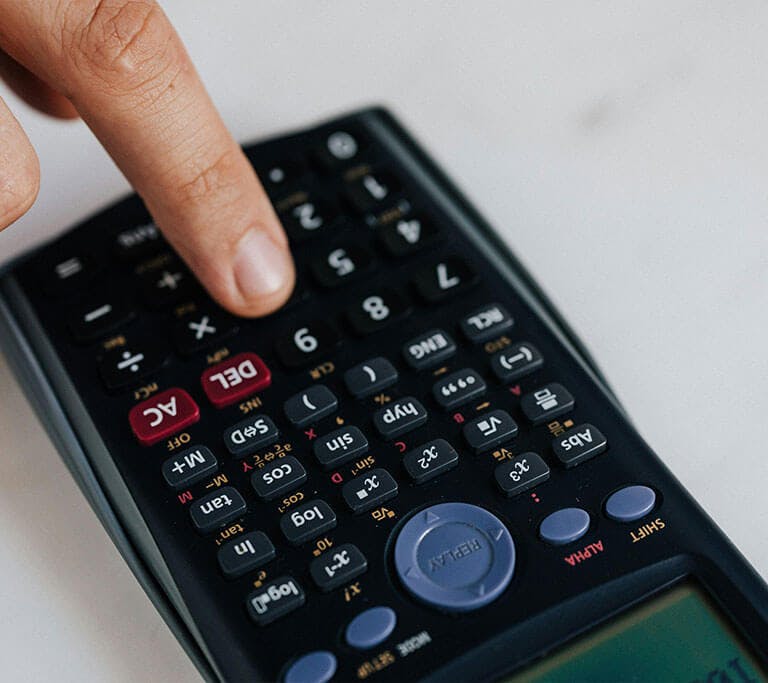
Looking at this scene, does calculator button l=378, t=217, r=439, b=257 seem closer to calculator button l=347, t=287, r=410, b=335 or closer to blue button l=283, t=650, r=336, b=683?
calculator button l=347, t=287, r=410, b=335

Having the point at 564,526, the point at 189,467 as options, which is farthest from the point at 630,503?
the point at 189,467

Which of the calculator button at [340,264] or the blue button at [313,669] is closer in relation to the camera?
the blue button at [313,669]

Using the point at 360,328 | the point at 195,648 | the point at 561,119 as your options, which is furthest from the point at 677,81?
the point at 195,648

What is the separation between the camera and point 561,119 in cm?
50

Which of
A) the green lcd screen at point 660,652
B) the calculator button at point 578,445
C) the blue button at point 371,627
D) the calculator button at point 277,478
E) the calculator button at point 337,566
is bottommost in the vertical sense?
the green lcd screen at point 660,652

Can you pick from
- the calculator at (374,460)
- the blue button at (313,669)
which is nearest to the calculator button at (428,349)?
the calculator at (374,460)

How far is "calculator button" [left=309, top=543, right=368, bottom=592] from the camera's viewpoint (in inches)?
13.0

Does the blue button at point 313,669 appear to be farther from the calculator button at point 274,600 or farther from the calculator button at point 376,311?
the calculator button at point 376,311

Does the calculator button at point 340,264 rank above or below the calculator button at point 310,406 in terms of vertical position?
above

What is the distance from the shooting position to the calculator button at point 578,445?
35 centimetres

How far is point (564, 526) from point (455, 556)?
3 centimetres

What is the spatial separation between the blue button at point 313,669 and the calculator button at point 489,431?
3.0 inches

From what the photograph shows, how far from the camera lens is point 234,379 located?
15.1 inches

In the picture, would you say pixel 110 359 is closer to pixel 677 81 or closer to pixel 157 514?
pixel 157 514
